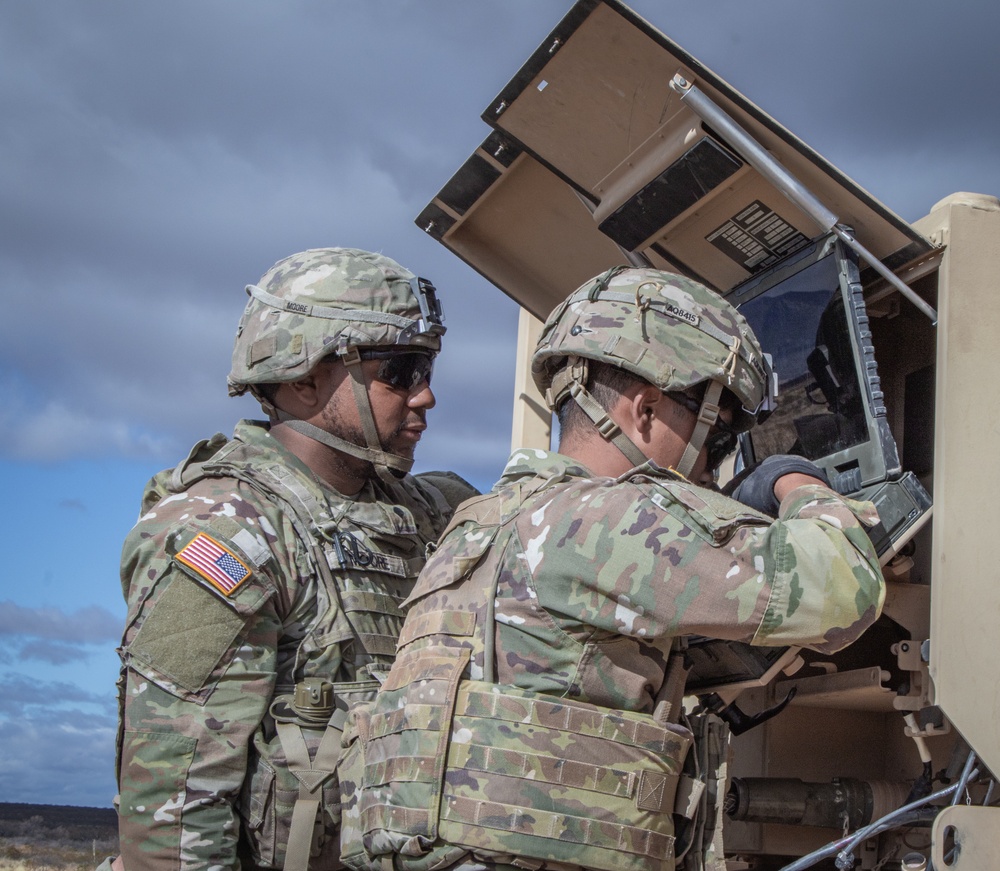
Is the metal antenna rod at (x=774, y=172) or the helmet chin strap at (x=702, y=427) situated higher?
the metal antenna rod at (x=774, y=172)

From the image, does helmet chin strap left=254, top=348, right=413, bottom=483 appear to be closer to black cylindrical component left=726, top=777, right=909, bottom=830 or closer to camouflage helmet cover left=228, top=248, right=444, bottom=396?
camouflage helmet cover left=228, top=248, right=444, bottom=396

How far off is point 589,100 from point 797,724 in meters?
2.03

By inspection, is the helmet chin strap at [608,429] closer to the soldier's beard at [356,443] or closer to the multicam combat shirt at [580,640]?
the multicam combat shirt at [580,640]

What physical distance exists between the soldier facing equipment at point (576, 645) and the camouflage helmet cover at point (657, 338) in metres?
0.28

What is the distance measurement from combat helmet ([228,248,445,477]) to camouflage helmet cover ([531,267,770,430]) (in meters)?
0.67

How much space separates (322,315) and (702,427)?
126 centimetres

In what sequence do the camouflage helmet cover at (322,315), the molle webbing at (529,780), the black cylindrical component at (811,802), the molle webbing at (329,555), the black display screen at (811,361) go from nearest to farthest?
the molle webbing at (529,780) < the black display screen at (811,361) < the molle webbing at (329,555) < the black cylindrical component at (811,802) < the camouflage helmet cover at (322,315)

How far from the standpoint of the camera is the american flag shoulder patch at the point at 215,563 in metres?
2.93

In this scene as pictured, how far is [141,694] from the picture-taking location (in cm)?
292

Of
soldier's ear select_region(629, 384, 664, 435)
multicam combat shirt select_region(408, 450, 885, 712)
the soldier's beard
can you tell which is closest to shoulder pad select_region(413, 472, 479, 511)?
the soldier's beard

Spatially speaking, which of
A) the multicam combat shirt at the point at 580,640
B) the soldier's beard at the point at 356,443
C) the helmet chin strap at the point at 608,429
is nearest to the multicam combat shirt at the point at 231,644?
the soldier's beard at the point at 356,443

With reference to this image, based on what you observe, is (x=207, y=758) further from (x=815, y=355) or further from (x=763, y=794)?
(x=815, y=355)

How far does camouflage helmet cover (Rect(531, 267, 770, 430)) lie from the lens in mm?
2701

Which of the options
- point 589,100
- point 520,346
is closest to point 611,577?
point 589,100
